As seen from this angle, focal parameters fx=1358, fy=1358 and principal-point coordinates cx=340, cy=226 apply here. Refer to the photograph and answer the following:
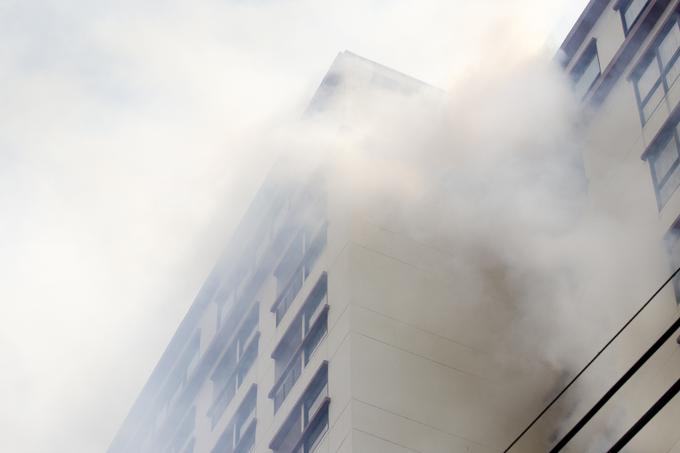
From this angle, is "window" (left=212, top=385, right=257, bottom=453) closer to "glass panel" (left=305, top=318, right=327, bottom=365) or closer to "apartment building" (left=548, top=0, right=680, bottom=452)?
"glass panel" (left=305, top=318, right=327, bottom=365)

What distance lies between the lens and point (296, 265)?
3103 cm

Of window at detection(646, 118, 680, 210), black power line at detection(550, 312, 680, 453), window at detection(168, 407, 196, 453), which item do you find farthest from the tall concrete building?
black power line at detection(550, 312, 680, 453)

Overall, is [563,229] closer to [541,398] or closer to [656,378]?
[541,398]

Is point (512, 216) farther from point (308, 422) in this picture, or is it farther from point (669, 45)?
point (308, 422)

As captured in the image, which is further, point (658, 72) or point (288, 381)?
point (288, 381)

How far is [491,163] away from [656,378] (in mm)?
9424

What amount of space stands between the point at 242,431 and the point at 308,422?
4993 millimetres

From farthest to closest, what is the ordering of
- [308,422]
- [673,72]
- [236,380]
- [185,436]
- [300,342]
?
[185,436] → [236,380] → [300,342] → [308,422] → [673,72]

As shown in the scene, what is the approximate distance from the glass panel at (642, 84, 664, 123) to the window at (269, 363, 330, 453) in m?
7.77

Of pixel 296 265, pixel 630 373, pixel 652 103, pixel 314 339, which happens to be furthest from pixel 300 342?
pixel 630 373

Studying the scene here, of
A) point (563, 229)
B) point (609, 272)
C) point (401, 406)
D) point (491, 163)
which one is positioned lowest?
point (401, 406)

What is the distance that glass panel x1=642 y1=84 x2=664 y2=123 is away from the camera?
25312mm

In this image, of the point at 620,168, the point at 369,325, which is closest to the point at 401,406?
the point at 369,325

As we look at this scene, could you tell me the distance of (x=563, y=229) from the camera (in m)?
28.2
